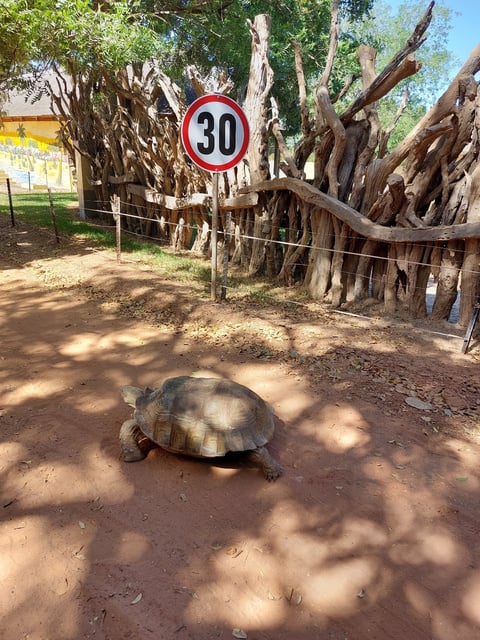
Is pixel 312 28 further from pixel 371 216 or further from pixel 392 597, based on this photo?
pixel 392 597

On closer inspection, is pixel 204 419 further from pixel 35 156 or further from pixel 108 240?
pixel 35 156

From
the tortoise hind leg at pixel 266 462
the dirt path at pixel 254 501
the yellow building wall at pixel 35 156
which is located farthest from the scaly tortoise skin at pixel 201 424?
the yellow building wall at pixel 35 156

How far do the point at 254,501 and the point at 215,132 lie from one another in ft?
15.1

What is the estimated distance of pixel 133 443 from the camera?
326 cm

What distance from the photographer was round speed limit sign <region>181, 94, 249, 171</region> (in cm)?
554

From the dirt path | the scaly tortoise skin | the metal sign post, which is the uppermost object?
the metal sign post

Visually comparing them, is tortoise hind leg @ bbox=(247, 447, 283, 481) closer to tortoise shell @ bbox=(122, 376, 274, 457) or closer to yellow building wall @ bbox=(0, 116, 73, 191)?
tortoise shell @ bbox=(122, 376, 274, 457)

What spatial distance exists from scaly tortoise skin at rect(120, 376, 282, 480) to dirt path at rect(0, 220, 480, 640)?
0.57 ft

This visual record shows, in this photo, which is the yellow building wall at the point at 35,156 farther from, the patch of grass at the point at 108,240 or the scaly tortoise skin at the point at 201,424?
the scaly tortoise skin at the point at 201,424

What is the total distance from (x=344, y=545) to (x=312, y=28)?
1832 cm

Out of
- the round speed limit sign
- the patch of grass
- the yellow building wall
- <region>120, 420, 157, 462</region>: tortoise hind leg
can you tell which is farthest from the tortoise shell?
the yellow building wall

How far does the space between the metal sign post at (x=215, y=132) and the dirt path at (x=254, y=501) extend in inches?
95.6

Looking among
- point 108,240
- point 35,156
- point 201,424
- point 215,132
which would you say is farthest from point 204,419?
point 35,156

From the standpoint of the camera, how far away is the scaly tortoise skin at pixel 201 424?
3025 mm
